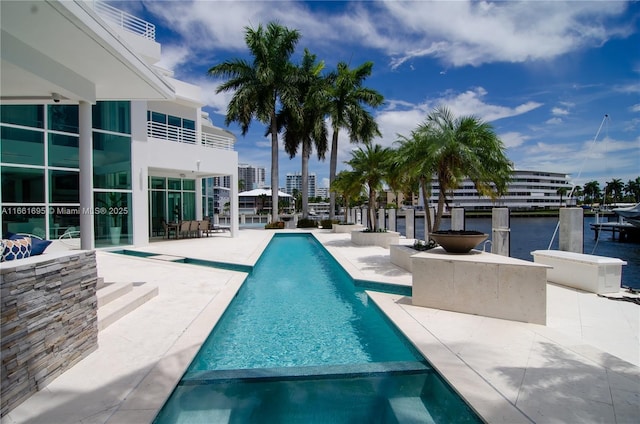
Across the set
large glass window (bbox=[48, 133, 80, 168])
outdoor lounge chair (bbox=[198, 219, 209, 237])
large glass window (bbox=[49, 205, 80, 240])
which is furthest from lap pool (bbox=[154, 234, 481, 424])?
outdoor lounge chair (bbox=[198, 219, 209, 237])

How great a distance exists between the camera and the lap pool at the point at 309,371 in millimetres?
2836

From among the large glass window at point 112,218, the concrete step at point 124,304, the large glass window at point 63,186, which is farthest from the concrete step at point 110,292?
the large glass window at point 112,218

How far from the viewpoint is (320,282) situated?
8.24 meters

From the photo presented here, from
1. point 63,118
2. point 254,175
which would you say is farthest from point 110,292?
point 254,175

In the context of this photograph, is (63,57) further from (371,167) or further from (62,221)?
(371,167)

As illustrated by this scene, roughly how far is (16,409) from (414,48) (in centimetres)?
1440

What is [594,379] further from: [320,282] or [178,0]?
[178,0]

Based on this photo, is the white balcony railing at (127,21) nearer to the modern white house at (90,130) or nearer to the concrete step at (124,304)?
the modern white house at (90,130)

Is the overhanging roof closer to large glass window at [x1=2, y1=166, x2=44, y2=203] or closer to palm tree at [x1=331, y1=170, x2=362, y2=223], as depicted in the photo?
large glass window at [x1=2, y1=166, x2=44, y2=203]

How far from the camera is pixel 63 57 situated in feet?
15.8

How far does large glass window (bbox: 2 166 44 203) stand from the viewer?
31.2 ft

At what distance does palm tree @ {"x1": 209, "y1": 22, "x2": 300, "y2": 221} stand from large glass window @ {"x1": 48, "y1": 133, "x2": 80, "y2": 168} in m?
11.9

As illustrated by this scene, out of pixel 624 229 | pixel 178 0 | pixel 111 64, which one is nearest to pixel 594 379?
pixel 111 64

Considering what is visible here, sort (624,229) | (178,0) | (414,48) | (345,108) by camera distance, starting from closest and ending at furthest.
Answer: (178,0)
(414,48)
(345,108)
(624,229)
